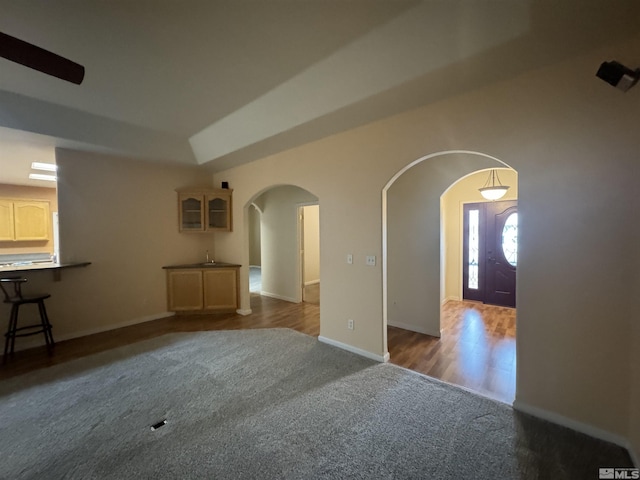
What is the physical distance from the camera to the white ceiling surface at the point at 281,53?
1.78 meters

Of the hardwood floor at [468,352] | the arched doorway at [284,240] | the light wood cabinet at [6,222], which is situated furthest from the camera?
the arched doorway at [284,240]

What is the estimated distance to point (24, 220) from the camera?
5844 mm

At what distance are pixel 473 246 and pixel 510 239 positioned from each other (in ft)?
2.14

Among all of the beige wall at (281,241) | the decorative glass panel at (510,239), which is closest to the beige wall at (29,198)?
the beige wall at (281,241)

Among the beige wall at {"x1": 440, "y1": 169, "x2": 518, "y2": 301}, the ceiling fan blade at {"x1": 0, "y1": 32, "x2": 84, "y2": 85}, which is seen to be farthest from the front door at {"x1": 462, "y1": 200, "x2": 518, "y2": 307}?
the ceiling fan blade at {"x1": 0, "y1": 32, "x2": 84, "y2": 85}

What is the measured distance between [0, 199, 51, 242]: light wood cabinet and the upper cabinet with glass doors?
11.8 ft

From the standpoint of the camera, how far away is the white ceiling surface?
1778 millimetres

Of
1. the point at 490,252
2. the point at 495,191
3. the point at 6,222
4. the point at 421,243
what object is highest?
the point at 495,191

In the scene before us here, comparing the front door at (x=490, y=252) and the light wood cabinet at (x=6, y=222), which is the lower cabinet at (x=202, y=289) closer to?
the light wood cabinet at (x=6, y=222)

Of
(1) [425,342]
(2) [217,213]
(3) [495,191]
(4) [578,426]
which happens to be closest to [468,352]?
(1) [425,342]

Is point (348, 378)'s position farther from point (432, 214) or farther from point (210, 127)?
point (210, 127)

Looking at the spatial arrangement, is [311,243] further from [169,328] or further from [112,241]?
[112,241]

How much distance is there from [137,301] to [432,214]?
16.2ft

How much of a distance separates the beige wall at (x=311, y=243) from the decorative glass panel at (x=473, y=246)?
3336 millimetres
